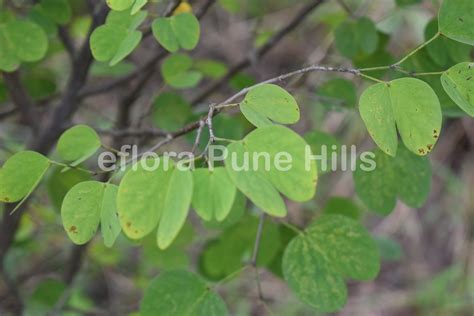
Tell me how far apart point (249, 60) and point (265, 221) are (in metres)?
0.35

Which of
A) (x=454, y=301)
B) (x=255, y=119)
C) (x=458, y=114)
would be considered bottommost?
(x=454, y=301)

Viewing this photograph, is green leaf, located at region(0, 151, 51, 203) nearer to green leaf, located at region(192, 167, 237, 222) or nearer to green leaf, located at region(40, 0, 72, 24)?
green leaf, located at region(192, 167, 237, 222)

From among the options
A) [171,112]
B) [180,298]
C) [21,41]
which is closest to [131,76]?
[171,112]

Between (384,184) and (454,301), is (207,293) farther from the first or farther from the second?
(454,301)

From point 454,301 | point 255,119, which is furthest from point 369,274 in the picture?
point 454,301

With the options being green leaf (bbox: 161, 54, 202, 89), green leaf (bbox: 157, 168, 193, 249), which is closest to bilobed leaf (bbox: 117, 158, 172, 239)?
green leaf (bbox: 157, 168, 193, 249)

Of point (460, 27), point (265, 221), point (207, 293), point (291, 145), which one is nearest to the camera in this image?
point (291, 145)

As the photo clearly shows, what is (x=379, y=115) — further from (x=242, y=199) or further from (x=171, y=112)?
(x=171, y=112)

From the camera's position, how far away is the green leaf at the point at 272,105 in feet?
2.25

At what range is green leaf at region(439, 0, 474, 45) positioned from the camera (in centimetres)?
74

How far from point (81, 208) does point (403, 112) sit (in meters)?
0.36

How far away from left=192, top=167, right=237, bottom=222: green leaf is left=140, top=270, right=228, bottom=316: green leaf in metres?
0.27

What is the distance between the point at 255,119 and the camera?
2.20 ft

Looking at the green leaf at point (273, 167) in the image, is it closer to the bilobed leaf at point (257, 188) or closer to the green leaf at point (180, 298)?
the bilobed leaf at point (257, 188)
